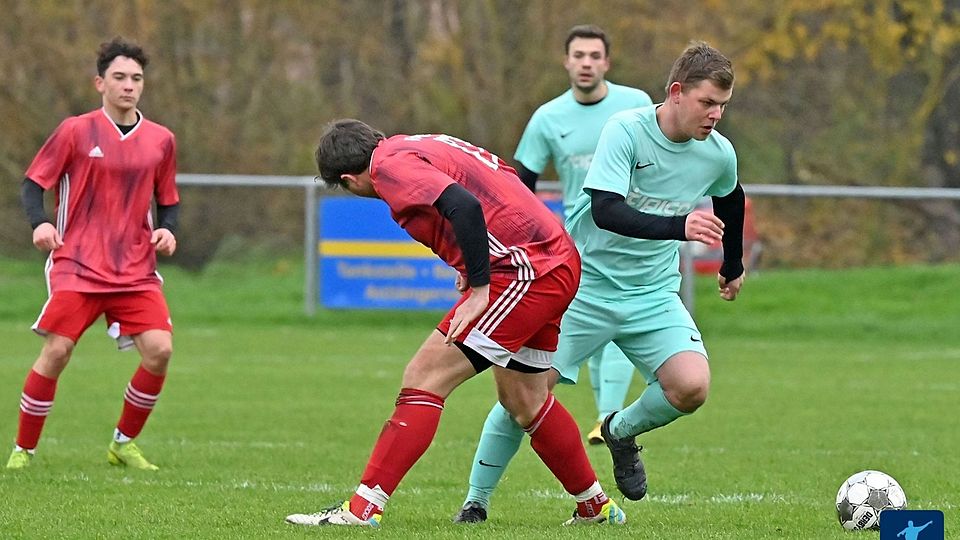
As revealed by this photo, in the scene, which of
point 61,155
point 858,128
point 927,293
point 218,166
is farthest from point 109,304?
point 858,128

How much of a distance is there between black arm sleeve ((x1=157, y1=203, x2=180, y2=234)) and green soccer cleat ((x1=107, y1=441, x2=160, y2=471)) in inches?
42.3

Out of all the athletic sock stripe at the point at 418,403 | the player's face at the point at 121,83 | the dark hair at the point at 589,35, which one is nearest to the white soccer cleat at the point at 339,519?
the athletic sock stripe at the point at 418,403

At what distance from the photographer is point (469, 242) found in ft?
17.3

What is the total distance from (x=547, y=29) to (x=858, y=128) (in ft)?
16.6

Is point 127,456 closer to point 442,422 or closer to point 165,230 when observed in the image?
point 165,230

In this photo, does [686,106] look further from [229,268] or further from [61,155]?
[229,268]

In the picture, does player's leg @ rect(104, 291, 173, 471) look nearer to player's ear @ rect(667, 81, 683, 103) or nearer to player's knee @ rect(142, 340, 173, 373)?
player's knee @ rect(142, 340, 173, 373)

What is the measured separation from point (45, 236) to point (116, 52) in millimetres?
950

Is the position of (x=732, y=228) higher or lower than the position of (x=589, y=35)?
lower

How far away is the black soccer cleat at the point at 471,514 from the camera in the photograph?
6012 millimetres

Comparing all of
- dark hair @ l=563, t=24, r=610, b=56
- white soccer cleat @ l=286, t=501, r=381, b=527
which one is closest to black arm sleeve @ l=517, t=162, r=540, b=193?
dark hair @ l=563, t=24, r=610, b=56

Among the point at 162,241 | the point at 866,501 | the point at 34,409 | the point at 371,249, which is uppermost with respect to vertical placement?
the point at 162,241

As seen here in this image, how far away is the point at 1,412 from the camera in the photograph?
10.1 m

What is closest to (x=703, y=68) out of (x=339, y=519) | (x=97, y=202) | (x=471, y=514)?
(x=471, y=514)
